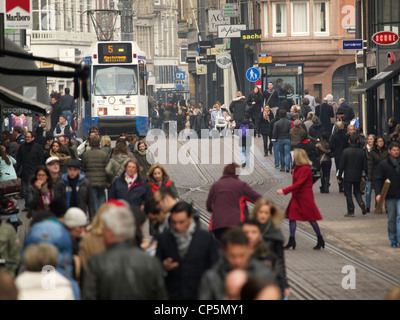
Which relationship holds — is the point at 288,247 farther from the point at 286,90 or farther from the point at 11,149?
the point at 286,90

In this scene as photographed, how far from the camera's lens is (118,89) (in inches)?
1419

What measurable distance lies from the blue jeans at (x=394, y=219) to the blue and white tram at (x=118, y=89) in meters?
20.8

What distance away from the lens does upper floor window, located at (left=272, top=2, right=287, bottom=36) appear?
152 feet

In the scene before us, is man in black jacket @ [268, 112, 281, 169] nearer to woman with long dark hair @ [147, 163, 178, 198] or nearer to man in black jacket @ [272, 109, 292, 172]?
man in black jacket @ [272, 109, 292, 172]

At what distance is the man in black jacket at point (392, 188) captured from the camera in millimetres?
15742

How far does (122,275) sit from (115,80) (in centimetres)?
2945

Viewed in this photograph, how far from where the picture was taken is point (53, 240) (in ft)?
26.1

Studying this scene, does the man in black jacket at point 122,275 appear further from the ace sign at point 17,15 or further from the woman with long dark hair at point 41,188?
the ace sign at point 17,15

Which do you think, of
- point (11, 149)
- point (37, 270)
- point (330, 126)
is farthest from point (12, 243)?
point (330, 126)

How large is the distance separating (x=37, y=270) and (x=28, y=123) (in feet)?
90.3

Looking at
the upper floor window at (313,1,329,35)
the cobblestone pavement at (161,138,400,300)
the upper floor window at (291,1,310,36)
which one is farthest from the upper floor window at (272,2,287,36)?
the cobblestone pavement at (161,138,400,300)

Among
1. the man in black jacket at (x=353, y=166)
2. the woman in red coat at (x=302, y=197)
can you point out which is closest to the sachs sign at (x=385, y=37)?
the man in black jacket at (x=353, y=166)

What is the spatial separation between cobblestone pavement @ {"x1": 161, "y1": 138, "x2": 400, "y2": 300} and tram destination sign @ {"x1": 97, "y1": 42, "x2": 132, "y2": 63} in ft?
33.8

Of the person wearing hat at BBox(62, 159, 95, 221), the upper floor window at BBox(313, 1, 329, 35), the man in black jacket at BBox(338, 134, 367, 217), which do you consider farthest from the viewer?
the upper floor window at BBox(313, 1, 329, 35)
